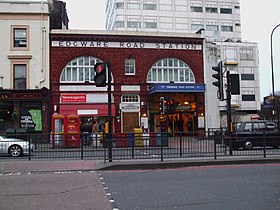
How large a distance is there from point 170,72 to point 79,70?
8.31 meters

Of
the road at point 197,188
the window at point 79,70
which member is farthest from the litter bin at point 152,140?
the window at point 79,70

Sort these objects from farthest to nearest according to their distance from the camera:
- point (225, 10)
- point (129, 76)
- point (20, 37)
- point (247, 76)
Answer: point (225, 10)
point (247, 76)
point (129, 76)
point (20, 37)

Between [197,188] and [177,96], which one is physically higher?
[177,96]

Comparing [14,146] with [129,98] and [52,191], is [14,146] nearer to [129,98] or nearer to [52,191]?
[52,191]

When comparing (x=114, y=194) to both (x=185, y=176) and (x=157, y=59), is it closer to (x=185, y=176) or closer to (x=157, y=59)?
(x=185, y=176)

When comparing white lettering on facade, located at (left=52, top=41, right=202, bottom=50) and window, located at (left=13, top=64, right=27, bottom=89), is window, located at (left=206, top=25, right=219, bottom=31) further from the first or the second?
window, located at (left=13, top=64, right=27, bottom=89)

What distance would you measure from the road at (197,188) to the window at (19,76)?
67.6ft

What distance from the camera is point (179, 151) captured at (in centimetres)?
1547

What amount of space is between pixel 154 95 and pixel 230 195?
84.9 feet

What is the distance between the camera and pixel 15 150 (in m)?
18.1

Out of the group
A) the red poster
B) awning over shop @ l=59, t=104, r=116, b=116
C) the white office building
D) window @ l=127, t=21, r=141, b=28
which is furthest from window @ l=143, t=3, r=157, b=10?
awning over shop @ l=59, t=104, r=116, b=116

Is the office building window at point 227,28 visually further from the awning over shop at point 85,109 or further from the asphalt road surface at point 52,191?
the asphalt road surface at point 52,191

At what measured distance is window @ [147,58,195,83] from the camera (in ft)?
112

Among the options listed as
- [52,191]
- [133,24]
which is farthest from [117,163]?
[133,24]
